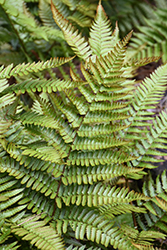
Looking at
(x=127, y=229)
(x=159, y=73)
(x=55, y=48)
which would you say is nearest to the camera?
(x=127, y=229)

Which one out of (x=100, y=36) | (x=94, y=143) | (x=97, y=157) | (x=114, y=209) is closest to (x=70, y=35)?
(x=100, y=36)

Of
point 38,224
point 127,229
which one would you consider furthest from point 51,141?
point 127,229

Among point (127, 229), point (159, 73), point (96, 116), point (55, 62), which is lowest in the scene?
point (127, 229)

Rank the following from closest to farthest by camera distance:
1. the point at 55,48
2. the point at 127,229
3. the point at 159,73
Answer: the point at 127,229 → the point at 159,73 → the point at 55,48

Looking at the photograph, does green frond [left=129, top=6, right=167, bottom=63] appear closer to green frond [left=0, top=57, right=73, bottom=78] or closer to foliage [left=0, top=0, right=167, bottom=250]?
foliage [left=0, top=0, right=167, bottom=250]

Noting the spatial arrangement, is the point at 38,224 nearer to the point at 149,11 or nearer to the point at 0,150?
the point at 0,150

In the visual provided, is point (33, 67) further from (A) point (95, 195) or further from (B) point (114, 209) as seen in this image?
(B) point (114, 209)

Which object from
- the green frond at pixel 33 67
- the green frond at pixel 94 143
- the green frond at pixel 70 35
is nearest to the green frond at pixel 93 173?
the green frond at pixel 94 143

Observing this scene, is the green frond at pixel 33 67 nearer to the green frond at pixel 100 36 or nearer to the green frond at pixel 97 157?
the green frond at pixel 100 36
